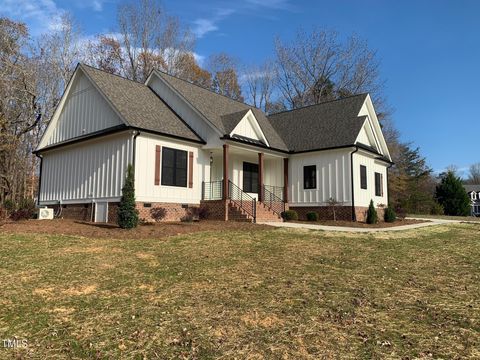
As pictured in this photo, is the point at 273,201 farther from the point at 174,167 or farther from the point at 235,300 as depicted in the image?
the point at 235,300

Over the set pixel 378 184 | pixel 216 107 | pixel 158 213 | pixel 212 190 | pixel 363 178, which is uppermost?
pixel 216 107

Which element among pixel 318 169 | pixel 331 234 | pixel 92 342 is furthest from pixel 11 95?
pixel 92 342

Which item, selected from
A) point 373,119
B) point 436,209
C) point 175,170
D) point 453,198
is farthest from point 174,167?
point 453,198

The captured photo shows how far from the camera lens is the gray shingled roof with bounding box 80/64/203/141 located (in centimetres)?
1675

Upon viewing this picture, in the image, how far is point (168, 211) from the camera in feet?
55.0

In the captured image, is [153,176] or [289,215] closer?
[153,176]

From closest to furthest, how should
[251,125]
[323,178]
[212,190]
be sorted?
[212,190], [251,125], [323,178]

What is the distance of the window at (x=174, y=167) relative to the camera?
1697cm

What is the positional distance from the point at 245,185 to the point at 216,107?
15.1 ft

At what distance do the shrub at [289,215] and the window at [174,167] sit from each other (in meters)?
5.68

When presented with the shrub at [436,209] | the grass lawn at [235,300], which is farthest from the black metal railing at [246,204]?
the shrub at [436,209]

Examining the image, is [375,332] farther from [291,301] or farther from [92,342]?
[92,342]

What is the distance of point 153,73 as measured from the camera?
21.4 meters

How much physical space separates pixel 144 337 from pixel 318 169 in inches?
671
